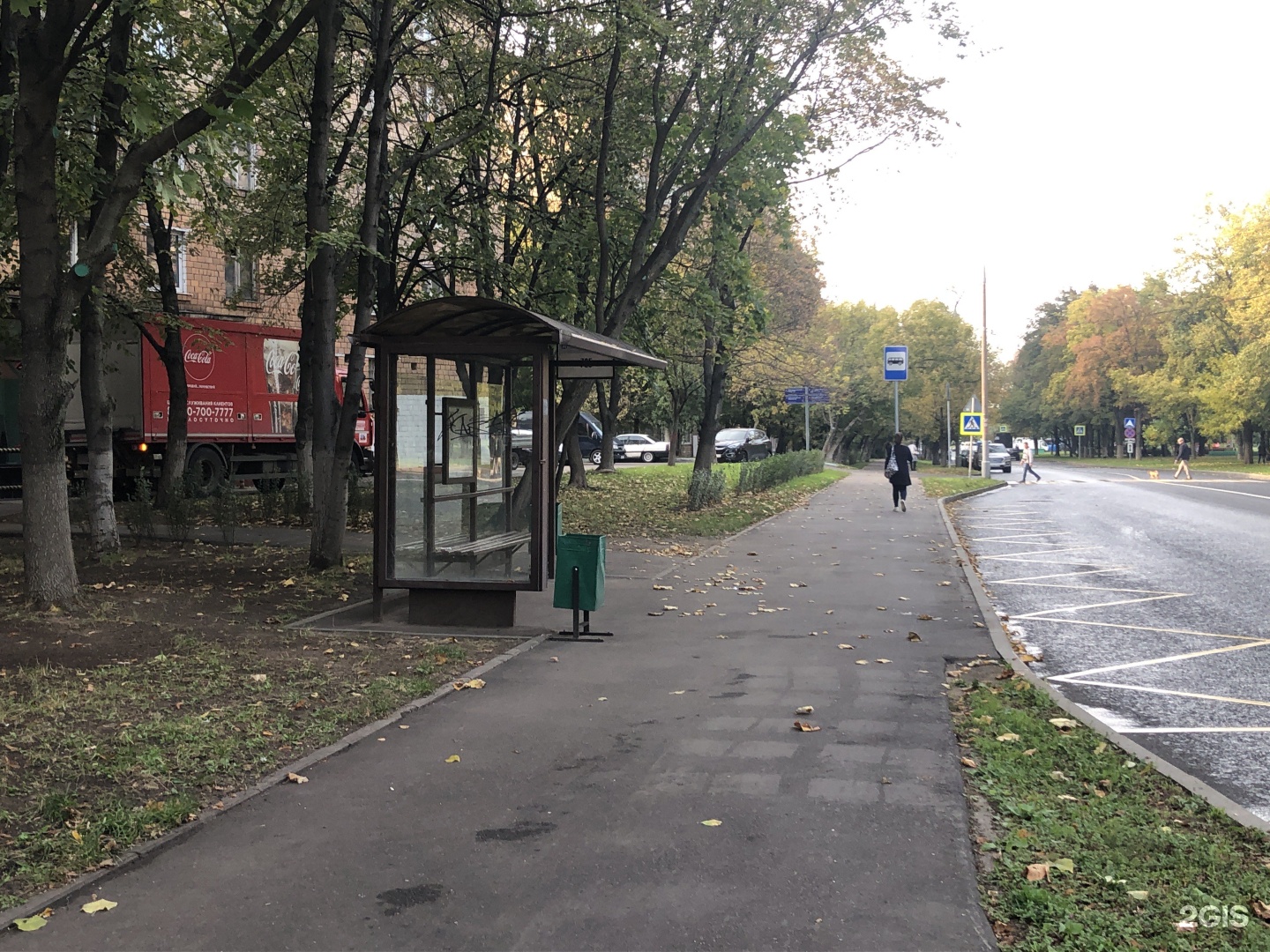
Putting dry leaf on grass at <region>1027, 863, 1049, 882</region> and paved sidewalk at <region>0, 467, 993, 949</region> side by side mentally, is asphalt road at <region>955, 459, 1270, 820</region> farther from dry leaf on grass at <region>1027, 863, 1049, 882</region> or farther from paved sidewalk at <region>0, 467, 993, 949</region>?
dry leaf on grass at <region>1027, 863, 1049, 882</region>

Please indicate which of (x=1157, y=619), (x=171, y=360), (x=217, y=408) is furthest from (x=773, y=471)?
(x=1157, y=619)

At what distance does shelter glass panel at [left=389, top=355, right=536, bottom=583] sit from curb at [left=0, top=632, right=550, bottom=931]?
8.29ft

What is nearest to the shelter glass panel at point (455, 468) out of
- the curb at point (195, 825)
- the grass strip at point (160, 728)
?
the grass strip at point (160, 728)

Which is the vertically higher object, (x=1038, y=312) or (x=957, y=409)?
(x=1038, y=312)

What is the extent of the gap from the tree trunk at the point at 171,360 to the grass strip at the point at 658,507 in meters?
6.27

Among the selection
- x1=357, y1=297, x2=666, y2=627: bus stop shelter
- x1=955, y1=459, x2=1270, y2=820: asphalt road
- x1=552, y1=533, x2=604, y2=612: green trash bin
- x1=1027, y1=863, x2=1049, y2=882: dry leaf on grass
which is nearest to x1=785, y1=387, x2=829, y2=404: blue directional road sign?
x1=955, y1=459, x2=1270, y2=820: asphalt road

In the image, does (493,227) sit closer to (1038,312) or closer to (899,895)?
(899,895)

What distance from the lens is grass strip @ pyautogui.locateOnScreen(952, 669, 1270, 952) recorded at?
3.49 metres

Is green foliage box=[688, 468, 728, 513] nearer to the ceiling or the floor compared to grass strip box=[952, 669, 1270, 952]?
nearer to the ceiling

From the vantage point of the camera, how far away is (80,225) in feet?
49.7

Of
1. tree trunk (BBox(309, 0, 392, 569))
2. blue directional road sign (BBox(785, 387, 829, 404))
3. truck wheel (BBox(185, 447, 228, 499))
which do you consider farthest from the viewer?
blue directional road sign (BBox(785, 387, 829, 404))

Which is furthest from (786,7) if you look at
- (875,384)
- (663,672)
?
(875,384)

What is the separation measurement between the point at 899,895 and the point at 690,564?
9616 millimetres

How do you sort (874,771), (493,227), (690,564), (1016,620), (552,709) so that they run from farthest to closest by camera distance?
(493,227) → (690,564) → (1016,620) → (552,709) → (874,771)
